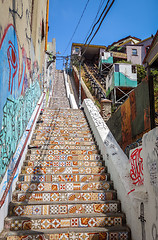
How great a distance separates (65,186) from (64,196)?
10.8 inches

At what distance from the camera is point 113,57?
2705 centimetres

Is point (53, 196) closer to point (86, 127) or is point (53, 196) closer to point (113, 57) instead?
point (86, 127)

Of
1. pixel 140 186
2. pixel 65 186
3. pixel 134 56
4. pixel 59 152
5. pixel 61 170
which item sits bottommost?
pixel 65 186

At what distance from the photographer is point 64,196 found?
362 centimetres

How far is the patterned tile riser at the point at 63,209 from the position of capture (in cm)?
330

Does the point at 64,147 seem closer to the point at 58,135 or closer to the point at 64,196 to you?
the point at 58,135

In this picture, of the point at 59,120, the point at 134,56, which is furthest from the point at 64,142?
the point at 134,56

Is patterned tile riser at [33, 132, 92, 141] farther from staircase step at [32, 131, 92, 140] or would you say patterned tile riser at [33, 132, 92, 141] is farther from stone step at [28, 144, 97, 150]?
stone step at [28, 144, 97, 150]

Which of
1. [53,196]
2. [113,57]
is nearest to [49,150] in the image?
[53,196]

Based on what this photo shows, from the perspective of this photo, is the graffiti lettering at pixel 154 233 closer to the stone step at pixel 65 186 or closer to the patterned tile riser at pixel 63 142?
the stone step at pixel 65 186

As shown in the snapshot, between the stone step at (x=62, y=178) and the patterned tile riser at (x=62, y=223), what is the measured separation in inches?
38.7

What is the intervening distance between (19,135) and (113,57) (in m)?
25.3

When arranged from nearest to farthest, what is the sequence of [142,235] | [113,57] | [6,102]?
[142,235], [6,102], [113,57]

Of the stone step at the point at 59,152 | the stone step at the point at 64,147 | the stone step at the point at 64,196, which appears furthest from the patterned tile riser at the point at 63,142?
the stone step at the point at 64,196
